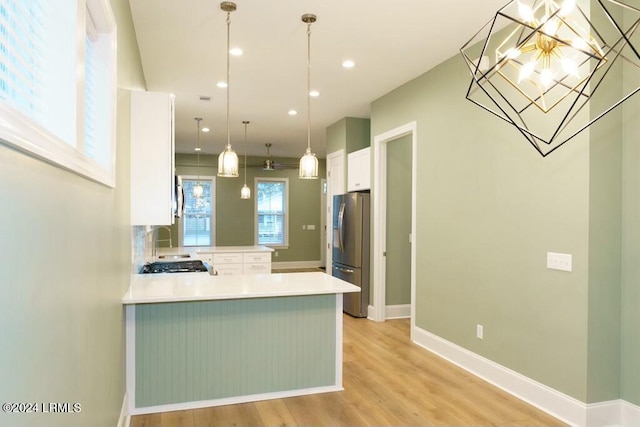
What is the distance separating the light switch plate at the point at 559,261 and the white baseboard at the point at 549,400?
33.2 inches

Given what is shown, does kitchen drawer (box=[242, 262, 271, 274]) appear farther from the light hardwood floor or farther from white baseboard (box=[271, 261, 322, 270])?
white baseboard (box=[271, 261, 322, 270])

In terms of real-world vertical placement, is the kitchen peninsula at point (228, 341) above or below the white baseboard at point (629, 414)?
above

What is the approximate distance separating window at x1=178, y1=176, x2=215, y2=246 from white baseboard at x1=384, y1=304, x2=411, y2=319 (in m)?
6.02

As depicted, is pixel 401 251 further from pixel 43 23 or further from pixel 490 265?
pixel 43 23

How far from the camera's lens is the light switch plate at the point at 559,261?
9.29 ft

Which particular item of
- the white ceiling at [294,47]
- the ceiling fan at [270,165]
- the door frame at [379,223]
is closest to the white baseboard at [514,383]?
the door frame at [379,223]

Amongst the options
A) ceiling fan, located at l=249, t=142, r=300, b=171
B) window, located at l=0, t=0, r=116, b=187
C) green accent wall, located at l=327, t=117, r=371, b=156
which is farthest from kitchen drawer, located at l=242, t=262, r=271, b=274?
window, located at l=0, t=0, r=116, b=187

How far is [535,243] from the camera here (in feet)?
10.2

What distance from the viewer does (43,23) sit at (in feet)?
4.22

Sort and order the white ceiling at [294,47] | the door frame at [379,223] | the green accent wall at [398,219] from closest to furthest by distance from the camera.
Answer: the white ceiling at [294,47], the door frame at [379,223], the green accent wall at [398,219]

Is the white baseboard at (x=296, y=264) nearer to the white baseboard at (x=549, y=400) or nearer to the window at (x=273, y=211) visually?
→ the window at (x=273, y=211)

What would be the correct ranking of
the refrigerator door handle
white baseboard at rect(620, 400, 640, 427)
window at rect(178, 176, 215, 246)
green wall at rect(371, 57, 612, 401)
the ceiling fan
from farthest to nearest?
window at rect(178, 176, 215, 246) → the ceiling fan → the refrigerator door handle → green wall at rect(371, 57, 612, 401) → white baseboard at rect(620, 400, 640, 427)

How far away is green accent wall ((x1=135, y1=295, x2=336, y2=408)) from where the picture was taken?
290 centimetres

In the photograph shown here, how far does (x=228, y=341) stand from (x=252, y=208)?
780cm
